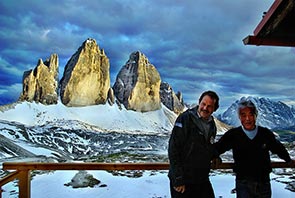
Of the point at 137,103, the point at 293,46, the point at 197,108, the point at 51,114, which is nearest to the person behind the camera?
Result: the point at 197,108

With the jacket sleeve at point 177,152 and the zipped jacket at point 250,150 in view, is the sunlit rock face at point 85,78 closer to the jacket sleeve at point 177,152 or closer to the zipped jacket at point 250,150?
the zipped jacket at point 250,150

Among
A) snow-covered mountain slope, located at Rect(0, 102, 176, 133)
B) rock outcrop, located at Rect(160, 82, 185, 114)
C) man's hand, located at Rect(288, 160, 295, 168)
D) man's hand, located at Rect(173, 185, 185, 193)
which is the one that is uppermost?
rock outcrop, located at Rect(160, 82, 185, 114)

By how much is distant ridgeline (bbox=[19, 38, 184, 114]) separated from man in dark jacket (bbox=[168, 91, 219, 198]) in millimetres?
95246

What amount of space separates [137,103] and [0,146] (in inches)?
3066

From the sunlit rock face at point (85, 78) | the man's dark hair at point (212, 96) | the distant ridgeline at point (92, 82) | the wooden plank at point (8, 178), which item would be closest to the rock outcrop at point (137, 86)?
the distant ridgeline at point (92, 82)

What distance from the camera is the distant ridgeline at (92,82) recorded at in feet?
306

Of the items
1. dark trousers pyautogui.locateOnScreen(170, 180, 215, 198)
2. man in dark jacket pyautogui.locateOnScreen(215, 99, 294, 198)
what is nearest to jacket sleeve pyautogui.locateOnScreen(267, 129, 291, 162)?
man in dark jacket pyautogui.locateOnScreen(215, 99, 294, 198)

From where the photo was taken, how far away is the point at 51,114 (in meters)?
89.8

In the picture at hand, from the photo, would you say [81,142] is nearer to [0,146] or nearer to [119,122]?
[0,146]

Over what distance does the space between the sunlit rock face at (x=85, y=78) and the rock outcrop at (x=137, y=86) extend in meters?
9.27

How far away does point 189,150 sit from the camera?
2527 mm

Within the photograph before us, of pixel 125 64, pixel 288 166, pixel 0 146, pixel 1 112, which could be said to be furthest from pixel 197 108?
pixel 125 64

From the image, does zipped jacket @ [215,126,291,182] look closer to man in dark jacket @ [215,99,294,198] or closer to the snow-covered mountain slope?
man in dark jacket @ [215,99,294,198]

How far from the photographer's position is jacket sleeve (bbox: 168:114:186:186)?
2.46 meters
